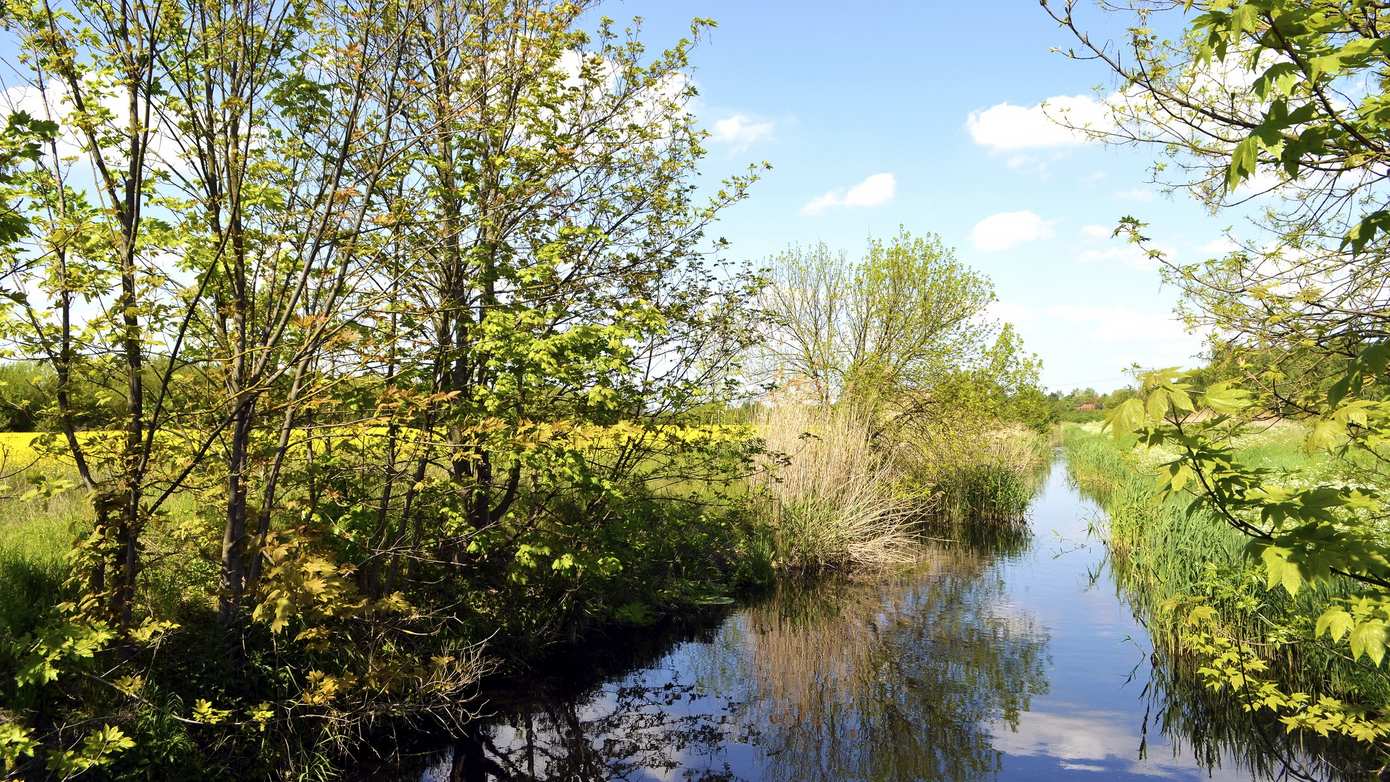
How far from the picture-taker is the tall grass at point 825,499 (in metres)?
13.3

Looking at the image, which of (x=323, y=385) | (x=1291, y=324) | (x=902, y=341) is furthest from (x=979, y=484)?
(x=323, y=385)

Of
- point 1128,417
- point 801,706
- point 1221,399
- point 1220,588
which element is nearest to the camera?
point 1128,417

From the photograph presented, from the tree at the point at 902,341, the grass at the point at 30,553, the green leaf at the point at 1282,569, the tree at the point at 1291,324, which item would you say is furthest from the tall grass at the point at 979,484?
the green leaf at the point at 1282,569

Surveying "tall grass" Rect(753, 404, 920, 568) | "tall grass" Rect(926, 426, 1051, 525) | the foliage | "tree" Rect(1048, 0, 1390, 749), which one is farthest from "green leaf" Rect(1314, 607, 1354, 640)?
"tall grass" Rect(926, 426, 1051, 525)

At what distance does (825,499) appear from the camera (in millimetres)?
13656

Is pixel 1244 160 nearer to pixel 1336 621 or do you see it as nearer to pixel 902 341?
pixel 1336 621

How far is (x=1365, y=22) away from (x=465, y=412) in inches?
241

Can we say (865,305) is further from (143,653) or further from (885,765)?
(143,653)

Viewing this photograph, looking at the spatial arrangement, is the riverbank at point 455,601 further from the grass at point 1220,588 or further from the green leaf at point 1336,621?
the green leaf at point 1336,621

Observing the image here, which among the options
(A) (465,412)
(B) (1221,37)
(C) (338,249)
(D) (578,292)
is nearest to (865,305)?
(D) (578,292)

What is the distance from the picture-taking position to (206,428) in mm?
5582

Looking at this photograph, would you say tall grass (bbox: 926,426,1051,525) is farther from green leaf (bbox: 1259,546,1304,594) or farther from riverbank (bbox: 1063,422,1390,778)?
green leaf (bbox: 1259,546,1304,594)

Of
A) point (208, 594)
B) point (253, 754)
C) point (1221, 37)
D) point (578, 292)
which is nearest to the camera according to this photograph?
point (1221, 37)

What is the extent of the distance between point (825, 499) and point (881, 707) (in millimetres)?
5728
